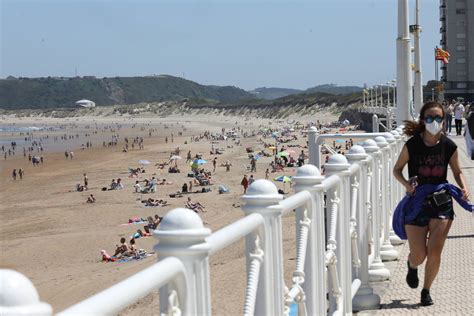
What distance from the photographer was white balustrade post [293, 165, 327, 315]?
439cm

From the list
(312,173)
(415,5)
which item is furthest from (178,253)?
(415,5)

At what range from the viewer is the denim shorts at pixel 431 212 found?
618cm

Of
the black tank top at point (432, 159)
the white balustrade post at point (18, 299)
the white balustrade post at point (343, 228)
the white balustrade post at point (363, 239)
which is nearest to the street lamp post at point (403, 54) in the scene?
the white balustrade post at point (363, 239)

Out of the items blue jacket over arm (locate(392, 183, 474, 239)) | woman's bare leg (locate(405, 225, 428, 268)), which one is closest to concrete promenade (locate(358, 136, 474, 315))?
woman's bare leg (locate(405, 225, 428, 268))

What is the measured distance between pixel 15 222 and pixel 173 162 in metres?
24.1

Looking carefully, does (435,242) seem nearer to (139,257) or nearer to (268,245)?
(268,245)

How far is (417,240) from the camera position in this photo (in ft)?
20.7

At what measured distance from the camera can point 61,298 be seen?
50.8 feet

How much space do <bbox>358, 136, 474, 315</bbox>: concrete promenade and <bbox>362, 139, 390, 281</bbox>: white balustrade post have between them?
88mm

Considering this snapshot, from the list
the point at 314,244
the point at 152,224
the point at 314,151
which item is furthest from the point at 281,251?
the point at 152,224

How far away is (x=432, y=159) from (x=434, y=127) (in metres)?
0.27

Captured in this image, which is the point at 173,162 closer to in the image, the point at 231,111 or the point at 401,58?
the point at 401,58

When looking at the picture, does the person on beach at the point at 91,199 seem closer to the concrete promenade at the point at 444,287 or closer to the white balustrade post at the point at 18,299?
the concrete promenade at the point at 444,287

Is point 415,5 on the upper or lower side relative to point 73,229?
upper
